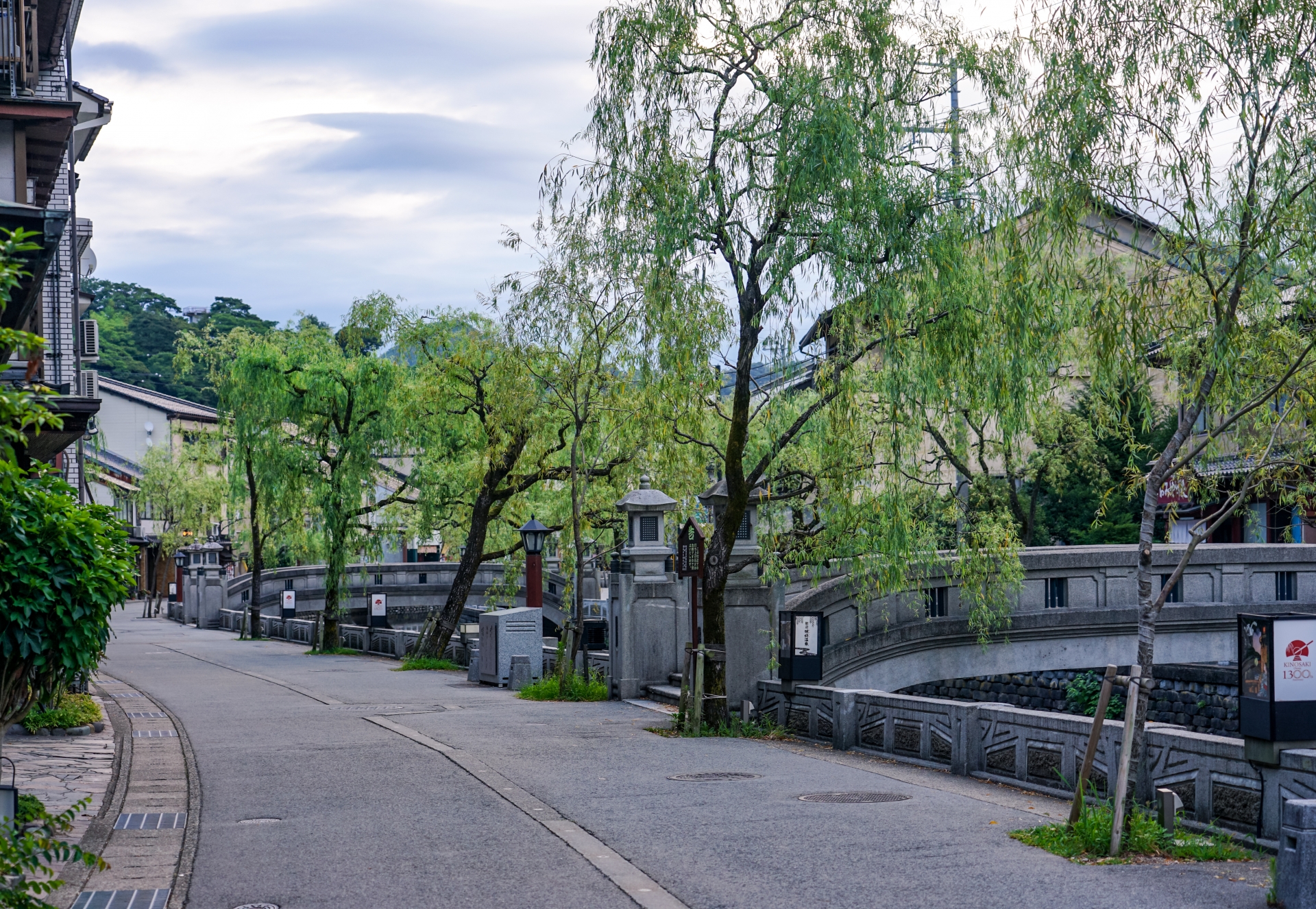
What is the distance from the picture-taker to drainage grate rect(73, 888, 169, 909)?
751 centimetres

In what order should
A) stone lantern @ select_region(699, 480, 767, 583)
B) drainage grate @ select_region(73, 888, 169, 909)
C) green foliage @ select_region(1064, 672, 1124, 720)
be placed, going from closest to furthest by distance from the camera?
1. drainage grate @ select_region(73, 888, 169, 909)
2. stone lantern @ select_region(699, 480, 767, 583)
3. green foliage @ select_region(1064, 672, 1124, 720)

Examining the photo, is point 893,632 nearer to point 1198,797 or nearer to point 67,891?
point 1198,797

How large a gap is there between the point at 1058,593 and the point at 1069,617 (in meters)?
0.52

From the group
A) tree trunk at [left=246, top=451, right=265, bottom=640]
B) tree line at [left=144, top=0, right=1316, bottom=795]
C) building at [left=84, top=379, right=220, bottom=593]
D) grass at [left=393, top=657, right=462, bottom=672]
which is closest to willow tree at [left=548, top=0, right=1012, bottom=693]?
tree line at [left=144, top=0, right=1316, bottom=795]

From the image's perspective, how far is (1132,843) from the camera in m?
8.75

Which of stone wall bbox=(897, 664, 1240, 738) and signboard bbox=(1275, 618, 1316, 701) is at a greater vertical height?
signboard bbox=(1275, 618, 1316, 701)

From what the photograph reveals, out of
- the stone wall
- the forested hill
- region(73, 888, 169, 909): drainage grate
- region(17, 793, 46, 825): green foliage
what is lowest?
the stone wall

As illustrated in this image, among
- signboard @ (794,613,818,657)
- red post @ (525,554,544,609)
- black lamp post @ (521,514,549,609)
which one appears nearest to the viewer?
signboard @ (794,613,818,657)

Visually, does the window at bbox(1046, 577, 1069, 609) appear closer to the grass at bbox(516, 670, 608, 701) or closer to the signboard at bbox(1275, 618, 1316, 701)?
the grass at bbox(516, 670, 608, 701)

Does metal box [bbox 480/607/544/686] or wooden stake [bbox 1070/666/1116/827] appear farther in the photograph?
metal box [bbox 480/607/544/686]

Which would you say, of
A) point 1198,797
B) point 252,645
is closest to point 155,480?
point 252,645

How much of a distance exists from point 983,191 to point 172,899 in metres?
11.3

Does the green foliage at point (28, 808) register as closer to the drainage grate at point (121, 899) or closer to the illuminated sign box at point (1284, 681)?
the drainage grate at point (121, 899)

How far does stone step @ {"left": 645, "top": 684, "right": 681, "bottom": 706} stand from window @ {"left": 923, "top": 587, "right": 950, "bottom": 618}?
4.53 metres
